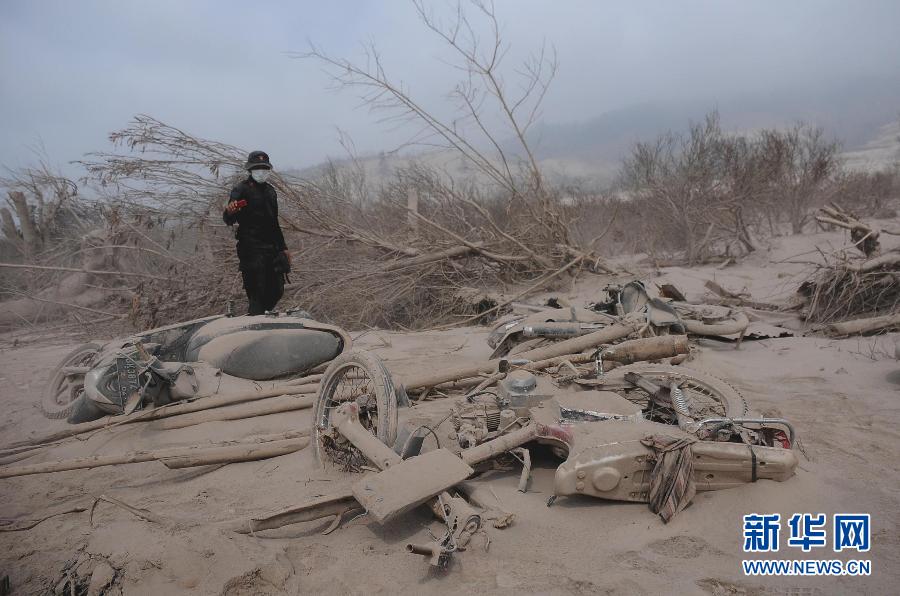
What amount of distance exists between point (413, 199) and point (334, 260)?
1.64 meters

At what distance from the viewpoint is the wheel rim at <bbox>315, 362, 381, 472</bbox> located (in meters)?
3.13

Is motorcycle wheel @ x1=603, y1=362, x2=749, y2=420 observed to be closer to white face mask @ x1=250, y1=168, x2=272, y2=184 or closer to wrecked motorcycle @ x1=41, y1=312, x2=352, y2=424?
wrecked motorcycle @ x1=41, y1=312, x2=352, y2=424

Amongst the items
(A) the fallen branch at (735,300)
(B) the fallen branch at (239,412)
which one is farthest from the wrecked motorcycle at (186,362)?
(A) the fallen branch at (735,300)

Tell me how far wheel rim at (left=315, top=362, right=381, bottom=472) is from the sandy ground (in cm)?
11

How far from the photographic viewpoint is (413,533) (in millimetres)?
2453

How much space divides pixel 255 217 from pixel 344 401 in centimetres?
287

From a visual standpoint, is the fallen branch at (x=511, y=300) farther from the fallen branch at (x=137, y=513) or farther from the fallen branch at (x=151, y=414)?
the fallen branch at (x=137, y=513)

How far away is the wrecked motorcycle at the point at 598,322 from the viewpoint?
4.82 m

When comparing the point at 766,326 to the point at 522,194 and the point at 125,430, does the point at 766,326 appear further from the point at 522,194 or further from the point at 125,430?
the point at 125,430

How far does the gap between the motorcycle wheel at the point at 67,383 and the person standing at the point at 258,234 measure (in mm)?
1474
